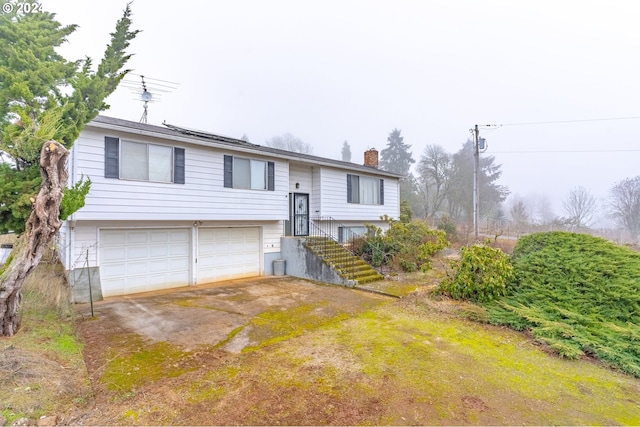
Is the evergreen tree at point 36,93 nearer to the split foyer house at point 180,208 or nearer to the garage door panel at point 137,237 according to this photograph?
the split foyer house at point 180,208

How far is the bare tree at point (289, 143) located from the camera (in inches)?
1871

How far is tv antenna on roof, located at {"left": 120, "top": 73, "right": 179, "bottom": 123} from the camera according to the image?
13.7 meters

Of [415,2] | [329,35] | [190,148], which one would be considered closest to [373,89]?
[329,35]

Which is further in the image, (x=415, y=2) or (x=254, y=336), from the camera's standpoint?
(x=415, y=2)

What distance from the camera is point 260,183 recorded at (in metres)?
11.2

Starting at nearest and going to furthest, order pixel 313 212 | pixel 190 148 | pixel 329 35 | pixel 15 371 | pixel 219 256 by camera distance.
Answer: pixel 15 371 < pixel 190 148 < pixel 219 256 < pixel 313 212 < pixel 329 35

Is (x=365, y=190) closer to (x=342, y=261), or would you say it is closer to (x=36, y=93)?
(x=342, y=261)

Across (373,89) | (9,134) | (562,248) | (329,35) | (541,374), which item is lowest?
(541,374)

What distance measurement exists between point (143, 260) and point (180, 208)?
198 centimetres

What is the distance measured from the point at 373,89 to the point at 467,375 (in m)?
46.2

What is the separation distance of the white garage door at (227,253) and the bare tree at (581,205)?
38.6 meters

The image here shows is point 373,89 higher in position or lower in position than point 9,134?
higher

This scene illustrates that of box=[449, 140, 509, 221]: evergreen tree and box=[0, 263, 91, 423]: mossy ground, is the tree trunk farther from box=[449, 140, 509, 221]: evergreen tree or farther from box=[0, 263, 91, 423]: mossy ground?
box=[449, 140, 509, 221]: evergreen tree

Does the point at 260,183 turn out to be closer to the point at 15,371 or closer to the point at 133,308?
the point at 133,308
